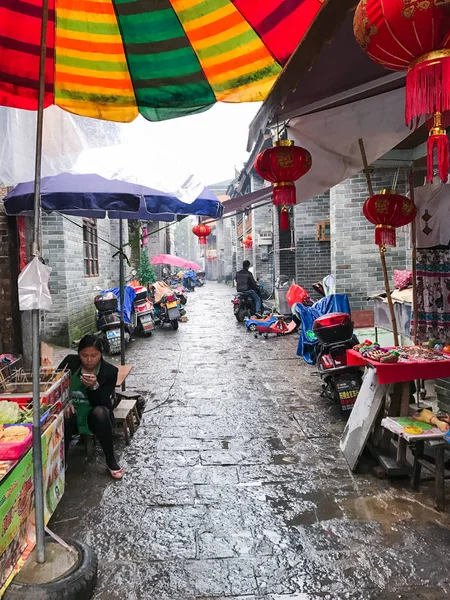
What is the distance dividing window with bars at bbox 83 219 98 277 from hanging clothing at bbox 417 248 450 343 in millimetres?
8175

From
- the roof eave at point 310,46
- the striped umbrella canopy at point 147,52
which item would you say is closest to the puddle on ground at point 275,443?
the roof eave at point 310,46

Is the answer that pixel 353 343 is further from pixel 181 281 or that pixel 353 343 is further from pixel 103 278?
pixel 181 281

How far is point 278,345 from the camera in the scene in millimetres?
10016

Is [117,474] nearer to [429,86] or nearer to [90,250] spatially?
[429,86]

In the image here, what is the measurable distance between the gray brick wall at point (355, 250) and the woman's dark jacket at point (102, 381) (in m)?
5.65

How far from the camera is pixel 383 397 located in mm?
3855

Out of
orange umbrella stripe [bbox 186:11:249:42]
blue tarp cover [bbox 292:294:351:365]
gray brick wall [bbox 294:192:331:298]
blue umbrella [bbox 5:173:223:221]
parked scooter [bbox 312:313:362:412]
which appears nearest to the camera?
orange umbrella stripe [bbox 186:11:249:42]

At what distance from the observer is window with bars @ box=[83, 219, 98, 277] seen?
11.1 metres

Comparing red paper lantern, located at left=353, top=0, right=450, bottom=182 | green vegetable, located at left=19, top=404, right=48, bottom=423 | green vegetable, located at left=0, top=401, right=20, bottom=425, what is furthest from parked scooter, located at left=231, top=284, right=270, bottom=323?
red paper lantern, located at left=353, top=0, right=450, bottom=182

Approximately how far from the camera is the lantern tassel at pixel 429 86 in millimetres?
1784

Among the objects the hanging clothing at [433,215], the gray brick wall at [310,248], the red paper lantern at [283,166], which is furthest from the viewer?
the gray brick wall at [310,248]

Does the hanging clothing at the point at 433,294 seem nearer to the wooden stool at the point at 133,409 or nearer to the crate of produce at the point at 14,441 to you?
the wooden stool at the point at 133,409

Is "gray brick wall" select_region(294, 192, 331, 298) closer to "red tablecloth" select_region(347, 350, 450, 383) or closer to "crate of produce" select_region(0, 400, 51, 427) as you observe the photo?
"red tablecloth" select_region(347, 350, 450, 383)

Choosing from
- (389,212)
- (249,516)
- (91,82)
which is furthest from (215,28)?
(249,516)
